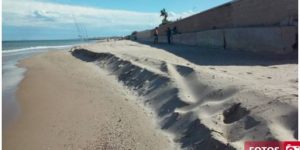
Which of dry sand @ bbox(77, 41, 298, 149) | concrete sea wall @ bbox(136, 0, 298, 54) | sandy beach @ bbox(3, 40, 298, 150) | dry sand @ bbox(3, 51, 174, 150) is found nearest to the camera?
dry sand @ bbox(77, 41, 298, 149)

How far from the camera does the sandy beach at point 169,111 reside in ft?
19.9

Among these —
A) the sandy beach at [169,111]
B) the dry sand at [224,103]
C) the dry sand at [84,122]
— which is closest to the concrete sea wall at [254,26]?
the sandy beach at [169,111]

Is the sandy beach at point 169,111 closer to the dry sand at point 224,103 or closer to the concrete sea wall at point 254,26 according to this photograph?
the dry sand at point 224,103

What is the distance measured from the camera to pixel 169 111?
8180 mm

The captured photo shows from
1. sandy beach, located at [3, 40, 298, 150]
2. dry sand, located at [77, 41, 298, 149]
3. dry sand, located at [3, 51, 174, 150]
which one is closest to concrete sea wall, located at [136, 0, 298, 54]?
sandy beach, located at [3, 40, 298, 150]

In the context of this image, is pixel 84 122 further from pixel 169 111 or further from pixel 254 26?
pixel 254 26

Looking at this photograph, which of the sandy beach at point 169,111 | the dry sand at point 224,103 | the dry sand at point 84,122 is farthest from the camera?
the dry sand at point 84,122

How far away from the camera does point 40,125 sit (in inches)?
348

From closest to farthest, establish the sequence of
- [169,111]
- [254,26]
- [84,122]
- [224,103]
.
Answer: [224,103]
[169,111]
[84,122]
[254,26]

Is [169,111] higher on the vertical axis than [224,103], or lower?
lower

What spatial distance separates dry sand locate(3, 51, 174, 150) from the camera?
7.13 meters

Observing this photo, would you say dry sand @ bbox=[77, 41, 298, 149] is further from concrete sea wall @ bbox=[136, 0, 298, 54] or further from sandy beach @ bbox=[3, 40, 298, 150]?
concrete sea wall @ bbox=[136, 0, 298, 54]

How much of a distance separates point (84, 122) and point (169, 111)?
1.65 meters

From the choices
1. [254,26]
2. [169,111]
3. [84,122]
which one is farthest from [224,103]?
[254,26]
